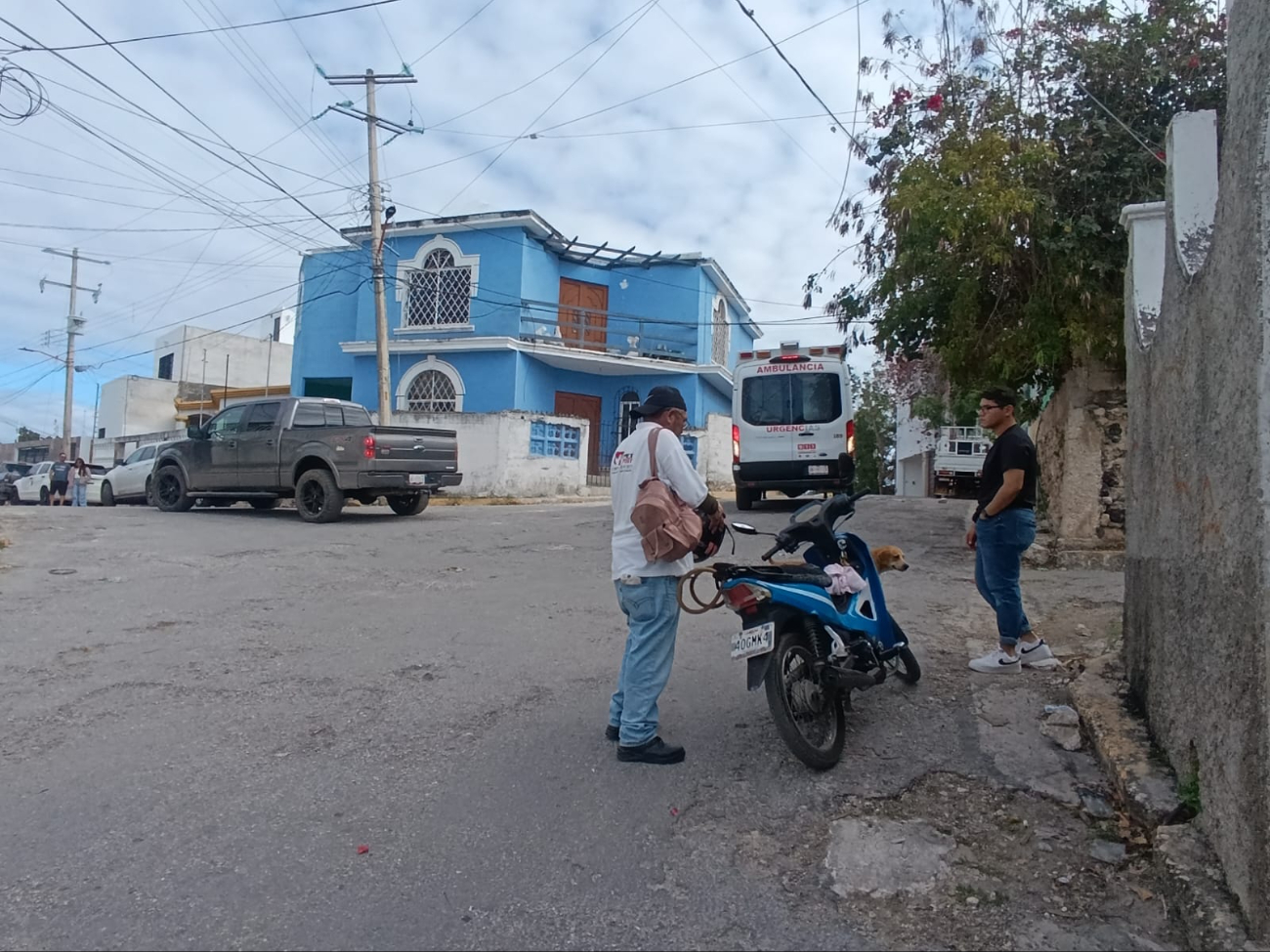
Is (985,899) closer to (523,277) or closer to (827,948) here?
(827,948)

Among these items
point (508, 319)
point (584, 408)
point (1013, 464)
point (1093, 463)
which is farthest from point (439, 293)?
point (1013, 464)

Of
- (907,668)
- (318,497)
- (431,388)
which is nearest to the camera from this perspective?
(907,668)

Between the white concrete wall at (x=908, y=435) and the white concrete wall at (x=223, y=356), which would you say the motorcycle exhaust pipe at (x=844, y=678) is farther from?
the white concrete wall at (x=223, y=356)

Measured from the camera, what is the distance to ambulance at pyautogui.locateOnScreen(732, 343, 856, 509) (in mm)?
14297

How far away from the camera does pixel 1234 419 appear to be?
2.80 m

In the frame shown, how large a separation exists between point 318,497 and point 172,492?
374 cm

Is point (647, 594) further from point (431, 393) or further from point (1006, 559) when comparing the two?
point (431, 393)

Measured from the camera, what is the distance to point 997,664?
525 cm

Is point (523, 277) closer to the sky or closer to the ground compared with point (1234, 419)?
closer to the sky

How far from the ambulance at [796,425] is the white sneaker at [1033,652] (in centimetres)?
898

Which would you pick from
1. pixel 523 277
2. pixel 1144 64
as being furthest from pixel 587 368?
pixel 1144 64

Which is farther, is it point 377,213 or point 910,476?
point 910,476

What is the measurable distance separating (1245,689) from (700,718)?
8.21ft

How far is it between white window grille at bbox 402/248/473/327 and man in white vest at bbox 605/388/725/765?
2004cm
